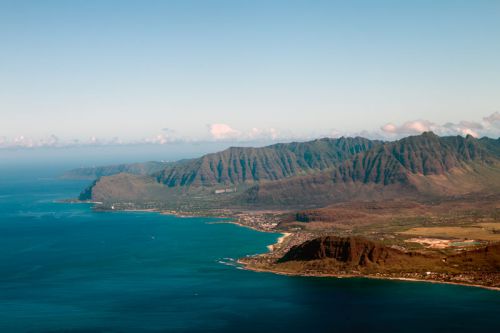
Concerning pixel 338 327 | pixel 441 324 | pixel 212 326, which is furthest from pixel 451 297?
pixel 212 326

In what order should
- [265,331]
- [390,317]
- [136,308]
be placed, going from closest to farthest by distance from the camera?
[265,331] < [390,317] < [136,308]

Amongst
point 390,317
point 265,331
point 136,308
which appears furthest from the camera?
point 136,308

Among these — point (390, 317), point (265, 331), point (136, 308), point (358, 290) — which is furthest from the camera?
point (358, 290)

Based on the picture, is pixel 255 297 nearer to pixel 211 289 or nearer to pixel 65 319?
pixel 211 289

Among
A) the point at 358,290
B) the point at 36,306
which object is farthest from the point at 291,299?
the point at 36,306

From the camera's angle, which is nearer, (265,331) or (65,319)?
(265,331)

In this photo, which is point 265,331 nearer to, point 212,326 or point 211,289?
point 212,326

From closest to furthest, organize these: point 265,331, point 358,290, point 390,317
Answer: point 265,331, point 390,317, point 358,290

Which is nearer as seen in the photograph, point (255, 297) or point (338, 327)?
point (338, 327)
